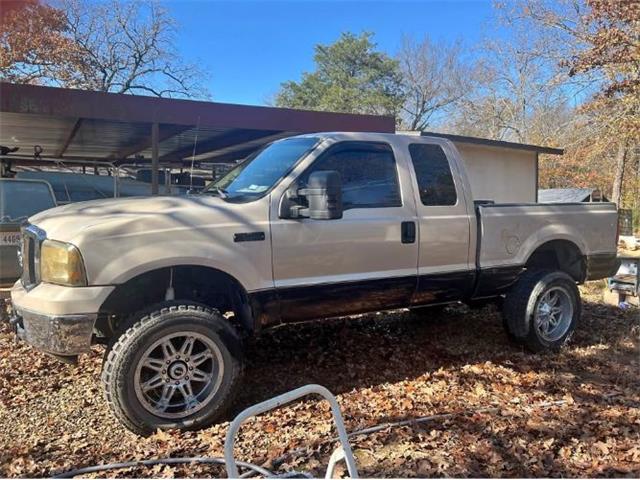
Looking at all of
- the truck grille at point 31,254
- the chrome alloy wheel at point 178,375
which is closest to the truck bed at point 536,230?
the chrome alloy wheel at point 178,375

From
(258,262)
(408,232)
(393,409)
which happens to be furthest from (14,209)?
(393,409)

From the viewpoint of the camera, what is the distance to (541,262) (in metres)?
5.74

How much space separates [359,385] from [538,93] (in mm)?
30888

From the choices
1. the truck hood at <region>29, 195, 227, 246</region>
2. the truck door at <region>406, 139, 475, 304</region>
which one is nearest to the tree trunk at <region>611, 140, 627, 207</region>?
the truck door at <region>406, 139, 475, 304</region>

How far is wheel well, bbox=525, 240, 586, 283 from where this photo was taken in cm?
564

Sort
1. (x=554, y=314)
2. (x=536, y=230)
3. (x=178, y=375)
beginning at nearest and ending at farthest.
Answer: (x=178, y=375) < (x=536, y=230) < (x=554, y=314)

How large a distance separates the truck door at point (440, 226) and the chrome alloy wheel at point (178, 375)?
6.51ft

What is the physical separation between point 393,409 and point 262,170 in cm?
225

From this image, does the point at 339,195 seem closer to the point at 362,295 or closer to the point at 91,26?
the point at 362,295

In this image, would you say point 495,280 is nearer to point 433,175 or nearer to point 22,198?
point 433,175

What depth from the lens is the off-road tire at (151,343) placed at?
11.2ft

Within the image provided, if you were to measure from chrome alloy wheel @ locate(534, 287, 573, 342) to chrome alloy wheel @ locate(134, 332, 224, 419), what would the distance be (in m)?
3.35

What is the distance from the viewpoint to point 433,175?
191 inches

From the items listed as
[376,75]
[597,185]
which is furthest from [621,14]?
[376,75]
